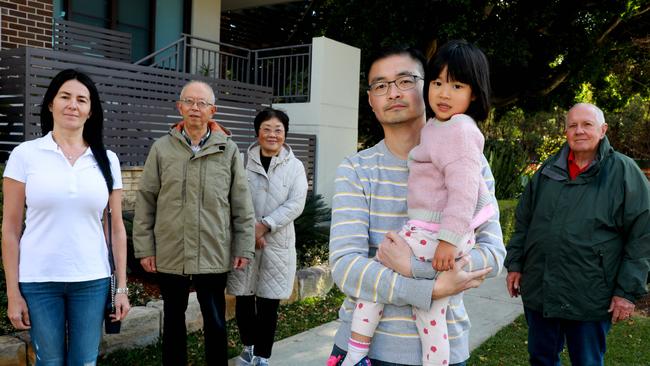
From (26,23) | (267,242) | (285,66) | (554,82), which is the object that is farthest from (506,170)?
(26,23)

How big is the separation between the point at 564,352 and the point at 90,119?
446 centimetres

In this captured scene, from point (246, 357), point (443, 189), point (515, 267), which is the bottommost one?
point (246, 357)

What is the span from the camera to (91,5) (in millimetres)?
10086

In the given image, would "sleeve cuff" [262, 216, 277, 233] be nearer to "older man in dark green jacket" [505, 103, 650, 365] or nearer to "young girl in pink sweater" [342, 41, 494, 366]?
"older man in dark green jacket" [505, 103, 650, 365]

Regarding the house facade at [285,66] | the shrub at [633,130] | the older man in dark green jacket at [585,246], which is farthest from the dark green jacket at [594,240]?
the shrub at [633,130]

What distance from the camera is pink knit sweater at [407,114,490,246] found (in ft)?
5.64

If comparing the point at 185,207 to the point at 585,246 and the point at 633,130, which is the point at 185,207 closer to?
the point at 585,246

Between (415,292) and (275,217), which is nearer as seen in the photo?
(415,292)

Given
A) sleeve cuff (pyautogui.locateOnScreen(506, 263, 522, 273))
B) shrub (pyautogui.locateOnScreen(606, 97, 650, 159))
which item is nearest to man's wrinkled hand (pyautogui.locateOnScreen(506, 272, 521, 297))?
sleeve cuff (pyautogui.locateOnScreen(506, 263, 522, 273))

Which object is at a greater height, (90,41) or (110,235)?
(90,41)

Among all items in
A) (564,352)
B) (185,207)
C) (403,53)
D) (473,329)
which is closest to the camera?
(403,53)

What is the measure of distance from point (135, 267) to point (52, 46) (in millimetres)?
4308

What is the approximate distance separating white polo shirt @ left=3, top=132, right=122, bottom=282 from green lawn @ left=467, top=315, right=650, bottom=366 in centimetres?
335

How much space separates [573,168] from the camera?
137 inches
